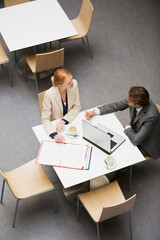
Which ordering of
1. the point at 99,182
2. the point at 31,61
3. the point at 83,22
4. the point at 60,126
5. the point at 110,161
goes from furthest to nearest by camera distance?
the point at 83,22, the point at 31,61, the point at 99,182, the point at 60,126, the point at 110,161

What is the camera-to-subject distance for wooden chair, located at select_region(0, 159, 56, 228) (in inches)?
154

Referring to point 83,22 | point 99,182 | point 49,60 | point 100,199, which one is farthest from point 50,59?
point 100,199

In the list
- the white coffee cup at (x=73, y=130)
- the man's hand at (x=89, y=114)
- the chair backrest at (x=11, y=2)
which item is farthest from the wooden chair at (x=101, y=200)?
the chair backrest at (x=11, y=2)

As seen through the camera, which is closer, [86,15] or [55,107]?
[55,107]

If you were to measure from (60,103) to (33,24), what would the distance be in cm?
184

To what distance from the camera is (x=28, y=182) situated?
4.02m

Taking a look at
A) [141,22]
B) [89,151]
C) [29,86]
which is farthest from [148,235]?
[141,22]

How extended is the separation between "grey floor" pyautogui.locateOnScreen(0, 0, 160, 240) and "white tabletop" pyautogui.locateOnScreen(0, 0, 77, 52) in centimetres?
69

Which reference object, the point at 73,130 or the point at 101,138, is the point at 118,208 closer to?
the point at 101,138

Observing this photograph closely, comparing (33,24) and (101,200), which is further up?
(33,24)

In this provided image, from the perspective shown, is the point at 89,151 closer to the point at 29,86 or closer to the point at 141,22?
the point at 29,86

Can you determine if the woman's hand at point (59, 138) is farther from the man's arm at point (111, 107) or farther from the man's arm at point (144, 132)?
the man's arm at point (144, 132)

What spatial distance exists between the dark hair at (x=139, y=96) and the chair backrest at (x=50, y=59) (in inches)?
59.4

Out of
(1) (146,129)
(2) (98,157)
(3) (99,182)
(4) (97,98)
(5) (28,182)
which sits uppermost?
(1) (146,129)
